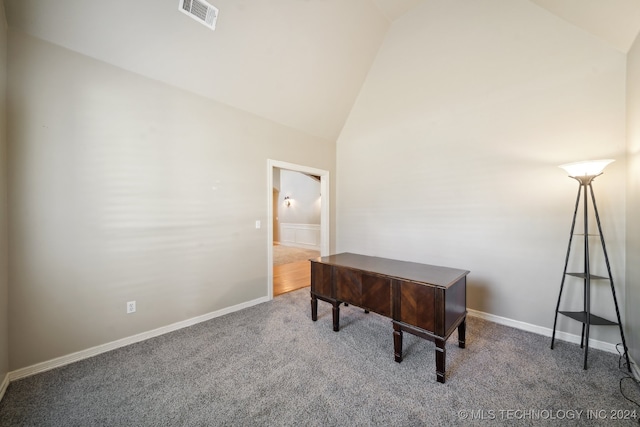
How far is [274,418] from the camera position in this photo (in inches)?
55.6

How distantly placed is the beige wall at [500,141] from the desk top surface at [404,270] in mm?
938

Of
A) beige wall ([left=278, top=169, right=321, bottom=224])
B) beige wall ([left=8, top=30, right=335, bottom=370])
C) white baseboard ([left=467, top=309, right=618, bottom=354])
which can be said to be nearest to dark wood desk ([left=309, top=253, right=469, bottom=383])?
white baseboard ([left=467, top=309, right=618, bottom=354])

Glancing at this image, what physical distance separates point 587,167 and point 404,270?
1.60 metres

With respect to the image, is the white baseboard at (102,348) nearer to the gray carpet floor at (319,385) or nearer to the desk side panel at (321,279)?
the gray carpet floor at (319,385)

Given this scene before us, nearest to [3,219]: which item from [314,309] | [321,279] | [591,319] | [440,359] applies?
[321,279]

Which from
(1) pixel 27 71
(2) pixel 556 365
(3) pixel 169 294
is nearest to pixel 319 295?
(3) pixel 169 294

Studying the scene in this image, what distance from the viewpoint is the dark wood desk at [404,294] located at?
A: 1702 millimetres

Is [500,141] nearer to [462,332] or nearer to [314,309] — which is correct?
[462,332]

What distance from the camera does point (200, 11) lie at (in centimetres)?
204

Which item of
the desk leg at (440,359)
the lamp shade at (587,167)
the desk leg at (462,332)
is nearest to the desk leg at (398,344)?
the desk leg at (440,359)

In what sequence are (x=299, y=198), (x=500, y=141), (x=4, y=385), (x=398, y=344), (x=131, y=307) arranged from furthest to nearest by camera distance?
1. (x=299, y=198)
2. (x=500, y=141)
3. (x=131, y=307)
4. (x=398, y=344)
5. (x=4, y=385)

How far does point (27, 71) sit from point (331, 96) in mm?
2992

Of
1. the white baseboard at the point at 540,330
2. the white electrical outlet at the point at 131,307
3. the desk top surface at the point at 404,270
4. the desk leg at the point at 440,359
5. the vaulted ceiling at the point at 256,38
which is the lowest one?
the white baseboard at the point at 540,330

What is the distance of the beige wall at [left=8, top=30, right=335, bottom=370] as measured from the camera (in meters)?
1.80
